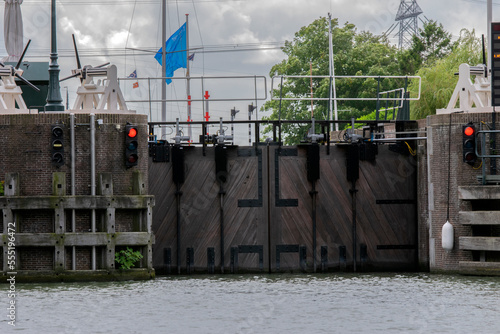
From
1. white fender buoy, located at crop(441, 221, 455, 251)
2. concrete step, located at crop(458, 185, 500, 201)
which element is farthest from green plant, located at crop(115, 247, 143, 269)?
concrete step, located at crop(458, 185, 500, 201)

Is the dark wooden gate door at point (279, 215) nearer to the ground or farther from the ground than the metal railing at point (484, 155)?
nearer to the ground

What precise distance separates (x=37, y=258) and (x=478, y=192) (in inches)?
454

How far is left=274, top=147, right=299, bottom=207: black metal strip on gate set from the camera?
30.7 metres

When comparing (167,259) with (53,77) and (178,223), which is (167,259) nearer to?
(178,223)

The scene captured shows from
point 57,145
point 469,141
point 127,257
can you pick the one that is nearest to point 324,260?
point 469,141

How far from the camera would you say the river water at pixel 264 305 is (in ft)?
68.2

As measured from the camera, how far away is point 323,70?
6875cm

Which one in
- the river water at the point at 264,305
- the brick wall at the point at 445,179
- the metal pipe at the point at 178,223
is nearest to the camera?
the river water at the point at 264,305

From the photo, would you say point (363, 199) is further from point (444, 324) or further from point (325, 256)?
point (444, 324)

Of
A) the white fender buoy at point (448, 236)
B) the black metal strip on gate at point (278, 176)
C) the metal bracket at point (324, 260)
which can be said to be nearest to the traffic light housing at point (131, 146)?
the black metal strip on gate at point (278, 176)

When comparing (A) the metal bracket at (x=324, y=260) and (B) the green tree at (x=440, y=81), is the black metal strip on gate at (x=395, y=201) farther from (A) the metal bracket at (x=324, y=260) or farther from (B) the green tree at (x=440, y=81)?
(B) the green tree at (x=440, y=81)

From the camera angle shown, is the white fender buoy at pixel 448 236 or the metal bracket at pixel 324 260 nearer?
the white fender buoy at pixel 448 236

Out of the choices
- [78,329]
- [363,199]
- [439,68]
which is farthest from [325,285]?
[439,68]

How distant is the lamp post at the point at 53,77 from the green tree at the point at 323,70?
35.5 metres
